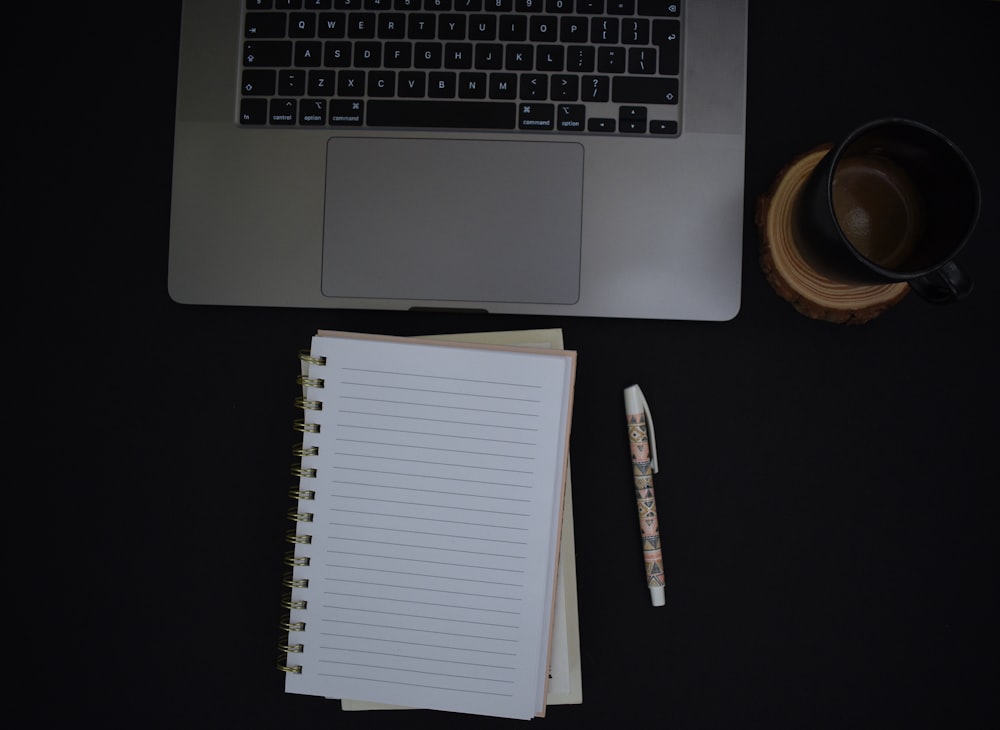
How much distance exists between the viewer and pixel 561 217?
563 millimetres

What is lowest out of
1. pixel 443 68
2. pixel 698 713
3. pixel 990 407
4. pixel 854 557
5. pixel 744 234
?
pixel 698 713

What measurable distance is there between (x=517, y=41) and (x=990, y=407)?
497 millimetres

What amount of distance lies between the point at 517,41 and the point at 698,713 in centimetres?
57

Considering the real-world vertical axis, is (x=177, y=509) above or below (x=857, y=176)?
below

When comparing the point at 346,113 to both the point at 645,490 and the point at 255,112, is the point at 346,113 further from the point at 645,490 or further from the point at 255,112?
the point at 645,490

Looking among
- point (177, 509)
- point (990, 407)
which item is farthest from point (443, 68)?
point (990, 407)

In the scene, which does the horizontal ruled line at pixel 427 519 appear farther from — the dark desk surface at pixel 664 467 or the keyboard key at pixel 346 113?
the keyboard key at pixel 346 113

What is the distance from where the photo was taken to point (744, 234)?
1.93 feet

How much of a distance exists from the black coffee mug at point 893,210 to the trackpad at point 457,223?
179mm

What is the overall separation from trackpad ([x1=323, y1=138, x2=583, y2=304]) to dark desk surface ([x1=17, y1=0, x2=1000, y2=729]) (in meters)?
0.04

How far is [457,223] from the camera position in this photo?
565 mm

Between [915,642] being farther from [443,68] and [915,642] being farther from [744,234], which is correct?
[443,68]

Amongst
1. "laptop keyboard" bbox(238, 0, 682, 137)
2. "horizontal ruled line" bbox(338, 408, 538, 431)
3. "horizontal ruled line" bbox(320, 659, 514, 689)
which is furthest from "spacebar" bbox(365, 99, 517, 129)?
"horizontal ruled line" bbox(320, 659, 514, 689)

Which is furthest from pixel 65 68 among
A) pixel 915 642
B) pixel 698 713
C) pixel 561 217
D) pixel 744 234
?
pixel 915 642
